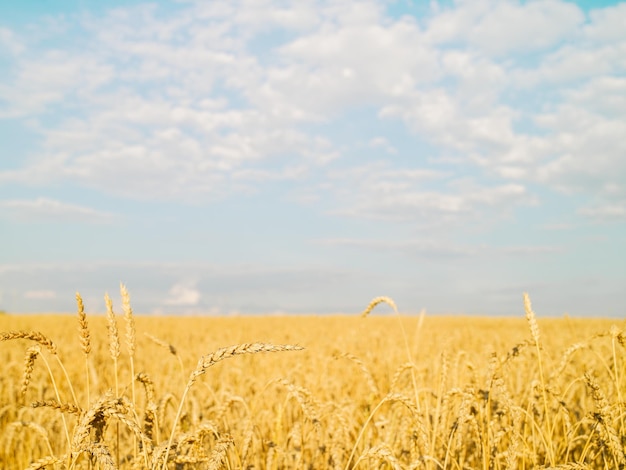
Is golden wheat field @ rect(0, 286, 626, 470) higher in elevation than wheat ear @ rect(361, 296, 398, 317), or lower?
lower

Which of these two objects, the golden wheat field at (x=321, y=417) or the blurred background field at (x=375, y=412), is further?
the blurred background field at (x=375, y=412)

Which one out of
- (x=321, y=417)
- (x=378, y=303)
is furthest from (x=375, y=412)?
(x=378, y=303)

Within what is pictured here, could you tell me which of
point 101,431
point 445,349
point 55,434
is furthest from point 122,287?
point 55,434

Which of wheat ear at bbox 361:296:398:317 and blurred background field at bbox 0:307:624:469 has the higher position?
wheat ear at bbox 361:296:398:317

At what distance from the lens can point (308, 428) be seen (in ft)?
13.3

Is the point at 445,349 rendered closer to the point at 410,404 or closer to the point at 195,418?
the point at 410,404

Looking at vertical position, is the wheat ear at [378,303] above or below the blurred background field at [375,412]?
above

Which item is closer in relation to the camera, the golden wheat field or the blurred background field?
the golden wheat field

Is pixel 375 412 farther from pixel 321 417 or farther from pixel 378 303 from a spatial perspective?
pixel 378 303

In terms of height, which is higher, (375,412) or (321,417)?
(321,417)

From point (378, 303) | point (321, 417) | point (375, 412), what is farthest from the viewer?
point (375, 412)

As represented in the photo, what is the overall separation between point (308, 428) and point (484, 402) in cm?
149

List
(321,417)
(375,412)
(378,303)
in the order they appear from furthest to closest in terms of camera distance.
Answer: (375,412) < (321,417) < (378,303)

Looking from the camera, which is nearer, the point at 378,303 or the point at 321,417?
the point at 378,303
